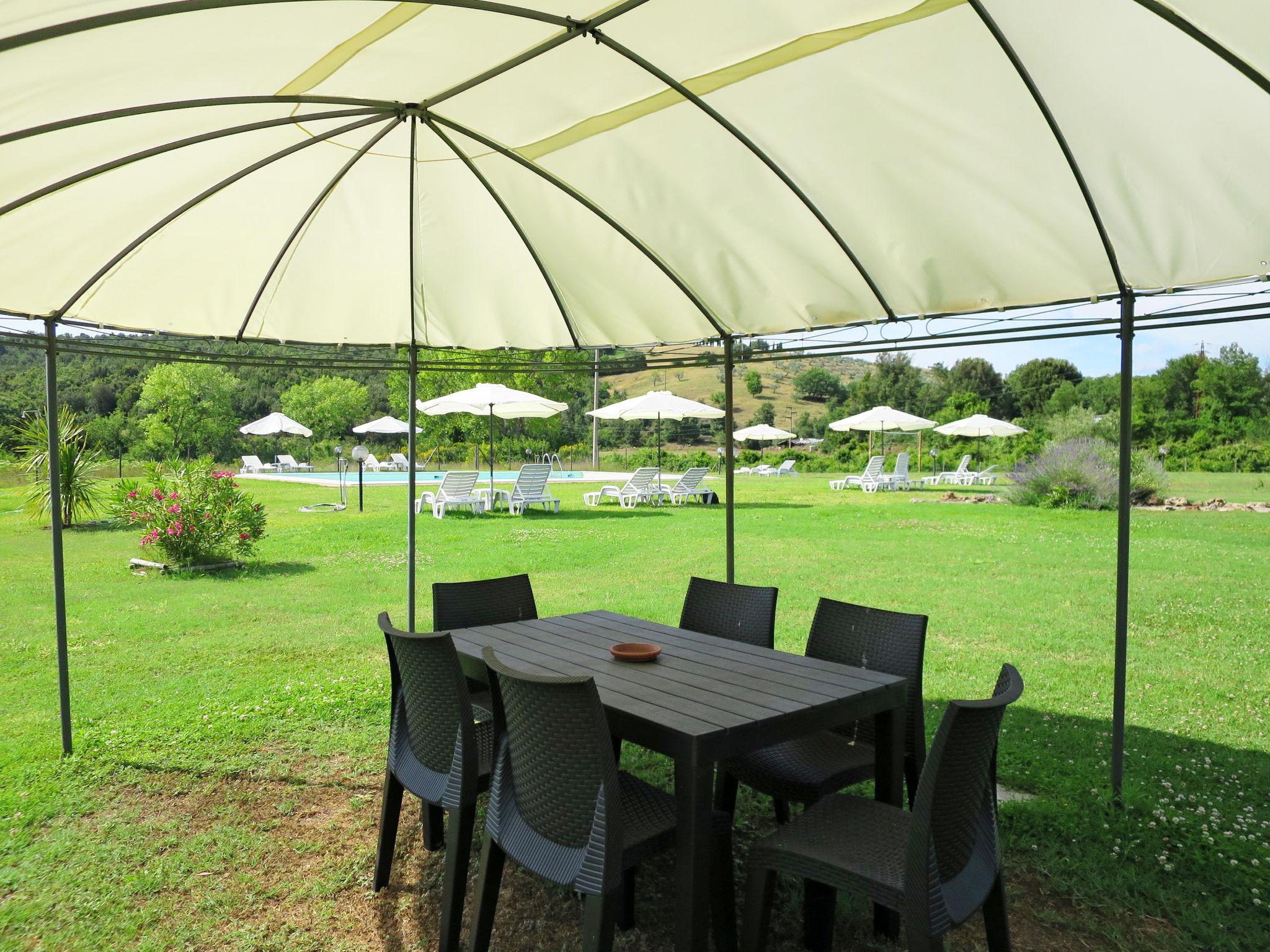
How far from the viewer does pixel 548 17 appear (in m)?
2.55

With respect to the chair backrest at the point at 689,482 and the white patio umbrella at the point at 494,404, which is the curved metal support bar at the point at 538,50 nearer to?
the white patio umbrella at the point at 494,404

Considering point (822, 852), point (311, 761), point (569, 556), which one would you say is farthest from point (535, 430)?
point (822, 852)

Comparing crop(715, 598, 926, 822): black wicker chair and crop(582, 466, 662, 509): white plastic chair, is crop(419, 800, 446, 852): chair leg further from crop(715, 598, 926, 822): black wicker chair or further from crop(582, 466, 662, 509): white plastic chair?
crop(582, 466, 662, 509): white plastic chair

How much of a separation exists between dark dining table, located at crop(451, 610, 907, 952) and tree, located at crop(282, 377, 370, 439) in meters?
39.5

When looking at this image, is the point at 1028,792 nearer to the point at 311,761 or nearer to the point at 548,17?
the point at 311,761

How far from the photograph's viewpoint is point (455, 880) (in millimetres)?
2576

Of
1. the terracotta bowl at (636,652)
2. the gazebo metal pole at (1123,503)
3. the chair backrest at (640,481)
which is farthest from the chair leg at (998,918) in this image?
the chair backrest at (640,481)

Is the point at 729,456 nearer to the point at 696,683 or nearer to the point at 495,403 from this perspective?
the point at 696,683

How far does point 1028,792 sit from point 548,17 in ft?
12.3

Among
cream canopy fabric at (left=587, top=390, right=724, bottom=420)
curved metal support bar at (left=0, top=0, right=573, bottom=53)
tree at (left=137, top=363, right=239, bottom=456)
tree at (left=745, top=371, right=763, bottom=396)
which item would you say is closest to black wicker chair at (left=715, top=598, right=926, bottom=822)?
curved metal support bar at (left=0, top=0, right=573, bottom=53)

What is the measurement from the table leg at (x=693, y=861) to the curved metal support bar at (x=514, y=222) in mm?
2740

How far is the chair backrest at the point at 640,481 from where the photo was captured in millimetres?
17516

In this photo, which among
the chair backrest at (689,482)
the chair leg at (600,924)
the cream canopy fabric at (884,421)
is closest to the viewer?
the chair leg at (600,924)

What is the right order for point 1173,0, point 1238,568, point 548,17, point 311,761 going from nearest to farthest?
point 1173,0 → point 548,17 → point 311,761 → point 1238,568
